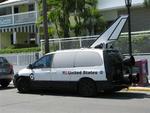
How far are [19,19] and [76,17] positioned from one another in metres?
12.9

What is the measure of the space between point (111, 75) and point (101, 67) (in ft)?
1.53

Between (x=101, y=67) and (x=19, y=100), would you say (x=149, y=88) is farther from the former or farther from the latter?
(x=19, y=100)

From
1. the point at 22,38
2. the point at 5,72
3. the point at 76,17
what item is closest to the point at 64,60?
the point at 5,72

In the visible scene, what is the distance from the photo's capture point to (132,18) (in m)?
30.9

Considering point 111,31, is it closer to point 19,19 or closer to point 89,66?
point 89,66

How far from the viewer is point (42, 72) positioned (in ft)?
60.0

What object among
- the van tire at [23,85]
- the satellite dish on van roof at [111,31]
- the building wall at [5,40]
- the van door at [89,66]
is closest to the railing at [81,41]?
the satellite dish on van roof at [111,31]

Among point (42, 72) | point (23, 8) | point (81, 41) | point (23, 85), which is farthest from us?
point (23, 8)

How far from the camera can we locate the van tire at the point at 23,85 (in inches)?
739

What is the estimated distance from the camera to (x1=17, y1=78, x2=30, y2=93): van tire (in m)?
18.8

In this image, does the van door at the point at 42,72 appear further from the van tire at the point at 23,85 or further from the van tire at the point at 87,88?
the van tire at the point at 87,88

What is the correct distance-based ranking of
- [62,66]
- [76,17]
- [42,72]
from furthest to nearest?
[76,17], [42,72], [62,66]

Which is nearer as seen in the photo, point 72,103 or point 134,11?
point 72,103

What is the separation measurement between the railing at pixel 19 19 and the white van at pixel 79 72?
21.8 metres
